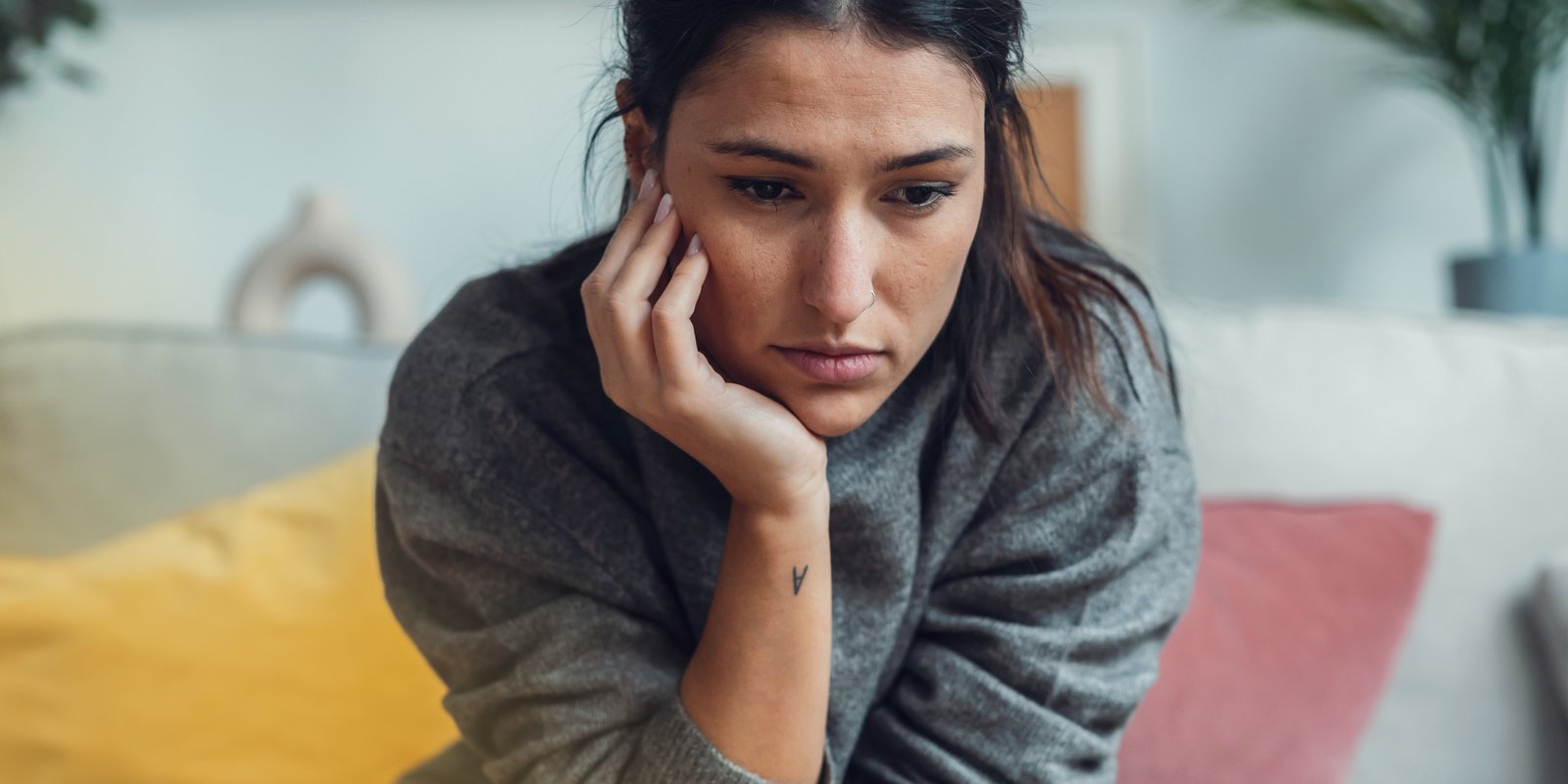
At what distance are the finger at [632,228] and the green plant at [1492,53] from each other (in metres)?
1.36

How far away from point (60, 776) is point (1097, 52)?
1605 millimetres

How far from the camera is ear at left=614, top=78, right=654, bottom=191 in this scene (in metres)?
0.71

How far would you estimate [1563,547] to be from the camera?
1.11 m

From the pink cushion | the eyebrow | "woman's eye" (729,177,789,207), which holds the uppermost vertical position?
the eyebrow

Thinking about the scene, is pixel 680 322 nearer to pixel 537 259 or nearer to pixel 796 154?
pixel 796 154

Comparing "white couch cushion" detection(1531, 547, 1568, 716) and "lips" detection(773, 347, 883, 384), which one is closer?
"lips" detection(773, 347, 883, 384)

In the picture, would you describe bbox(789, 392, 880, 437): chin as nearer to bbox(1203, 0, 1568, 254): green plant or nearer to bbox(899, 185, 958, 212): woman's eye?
bbox(899, 185, 958, 212): woman's eye

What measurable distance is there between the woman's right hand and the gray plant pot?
1336mm

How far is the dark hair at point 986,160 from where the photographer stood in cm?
63

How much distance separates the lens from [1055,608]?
0.81m

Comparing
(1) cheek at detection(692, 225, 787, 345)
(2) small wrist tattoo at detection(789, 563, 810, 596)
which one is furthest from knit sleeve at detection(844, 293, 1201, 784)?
(1) cheek at detection(692, 225, 787, 345)

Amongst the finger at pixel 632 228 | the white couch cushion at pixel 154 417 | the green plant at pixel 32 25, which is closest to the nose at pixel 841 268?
the finger at pixel 632 228

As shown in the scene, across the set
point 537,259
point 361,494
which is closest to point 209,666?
point 361,494

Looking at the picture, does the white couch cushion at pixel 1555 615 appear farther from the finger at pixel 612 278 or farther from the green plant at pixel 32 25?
the green plant at pixel 32 25
